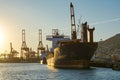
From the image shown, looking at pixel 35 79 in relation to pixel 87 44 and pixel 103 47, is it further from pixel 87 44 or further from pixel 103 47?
pixel 103 47

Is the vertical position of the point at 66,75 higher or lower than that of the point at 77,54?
lower

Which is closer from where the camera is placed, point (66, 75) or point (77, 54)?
point (66, 75)

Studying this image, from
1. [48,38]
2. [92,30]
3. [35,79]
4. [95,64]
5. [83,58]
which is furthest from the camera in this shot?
[48,38]

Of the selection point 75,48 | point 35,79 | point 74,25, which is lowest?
point 35,79

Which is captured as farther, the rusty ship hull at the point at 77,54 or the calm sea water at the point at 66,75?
the rusty ship hull at the point at 77,54

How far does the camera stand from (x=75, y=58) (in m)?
94.4

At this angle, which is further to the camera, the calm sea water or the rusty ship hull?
the rusty ship hull

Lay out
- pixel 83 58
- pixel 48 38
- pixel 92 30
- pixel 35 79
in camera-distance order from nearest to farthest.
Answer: pixel 35 79
pixel 83 58
pixel 92 30
pixel 48 38

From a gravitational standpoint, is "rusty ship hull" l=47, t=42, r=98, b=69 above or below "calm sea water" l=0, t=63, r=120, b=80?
above

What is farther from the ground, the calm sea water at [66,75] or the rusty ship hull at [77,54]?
the rusty ship hull at [77,54]

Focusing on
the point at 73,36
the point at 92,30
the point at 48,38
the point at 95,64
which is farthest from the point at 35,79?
the point at 48,38

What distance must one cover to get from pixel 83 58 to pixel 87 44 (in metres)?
4.06

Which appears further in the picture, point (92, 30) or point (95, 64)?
point (95, 64)

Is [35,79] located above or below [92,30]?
below
